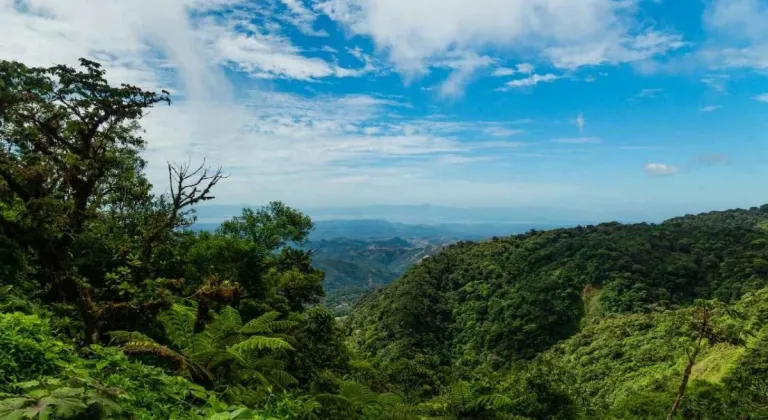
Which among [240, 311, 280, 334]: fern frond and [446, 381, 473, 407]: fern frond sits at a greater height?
[240, 311, 280, 334]: fern frond

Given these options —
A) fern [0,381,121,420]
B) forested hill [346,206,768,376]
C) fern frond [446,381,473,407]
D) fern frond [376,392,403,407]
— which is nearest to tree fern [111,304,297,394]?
fern frond [376,392,403,407]

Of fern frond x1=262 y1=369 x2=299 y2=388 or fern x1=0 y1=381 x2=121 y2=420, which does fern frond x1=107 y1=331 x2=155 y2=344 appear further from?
fern x1=0 y1=381 x2=121 y2=420

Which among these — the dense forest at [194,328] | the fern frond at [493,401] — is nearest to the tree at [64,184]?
the dense forest at [194,328]

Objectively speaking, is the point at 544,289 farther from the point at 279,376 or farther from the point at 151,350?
the point at 151,350

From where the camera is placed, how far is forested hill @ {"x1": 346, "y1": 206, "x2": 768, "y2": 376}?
173 feet

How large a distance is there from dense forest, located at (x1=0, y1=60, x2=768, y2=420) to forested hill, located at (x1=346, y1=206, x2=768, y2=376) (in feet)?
16.4

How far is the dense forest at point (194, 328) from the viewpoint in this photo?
421 cm

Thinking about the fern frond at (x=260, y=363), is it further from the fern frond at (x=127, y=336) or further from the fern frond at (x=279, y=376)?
the fern frond at (x=127, y=336)

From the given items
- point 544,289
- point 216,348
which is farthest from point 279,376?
point 544,289

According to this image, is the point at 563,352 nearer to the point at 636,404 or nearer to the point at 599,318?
the point at 599,318

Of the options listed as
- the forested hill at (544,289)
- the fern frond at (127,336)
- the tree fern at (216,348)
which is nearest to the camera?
the tree fern at (216,348)

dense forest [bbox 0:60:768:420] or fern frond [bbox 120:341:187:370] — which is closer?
dense forest [bbox 0:60:768:420]

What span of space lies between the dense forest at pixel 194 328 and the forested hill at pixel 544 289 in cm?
501

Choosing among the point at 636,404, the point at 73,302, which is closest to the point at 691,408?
the point at 636,404
